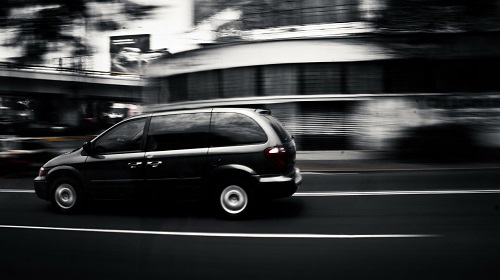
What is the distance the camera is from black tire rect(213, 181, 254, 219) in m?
7.19

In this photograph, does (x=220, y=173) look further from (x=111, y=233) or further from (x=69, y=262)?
(x=69, y=262)

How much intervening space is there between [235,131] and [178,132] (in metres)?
0.92

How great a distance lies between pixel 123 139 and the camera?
778 centimetres

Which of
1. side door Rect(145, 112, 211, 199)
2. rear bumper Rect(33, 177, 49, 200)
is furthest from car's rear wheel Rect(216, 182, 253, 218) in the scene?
rear bumper Rect(33, 177, 49, 200)

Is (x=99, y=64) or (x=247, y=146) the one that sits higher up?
(x=99, y=64)

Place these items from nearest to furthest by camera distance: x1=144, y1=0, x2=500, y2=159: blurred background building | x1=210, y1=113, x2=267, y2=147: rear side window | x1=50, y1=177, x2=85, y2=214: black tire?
x1=210, y1=113, x2=267, y2=147: rear side window, x1=50, y1=177, x2=85, y2=214: black tire, x1=144, y1=0, x2=500, y2=159: blurred background building

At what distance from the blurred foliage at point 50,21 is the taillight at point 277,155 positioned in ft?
13.7

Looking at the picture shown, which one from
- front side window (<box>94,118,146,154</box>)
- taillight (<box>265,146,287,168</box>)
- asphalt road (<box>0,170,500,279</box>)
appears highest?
front side window (<box>94,118,146,154</box>)

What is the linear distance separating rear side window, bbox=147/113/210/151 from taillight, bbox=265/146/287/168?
39.1 inches

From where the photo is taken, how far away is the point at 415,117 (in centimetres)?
1795

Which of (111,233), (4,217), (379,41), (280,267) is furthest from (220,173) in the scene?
(379,41)

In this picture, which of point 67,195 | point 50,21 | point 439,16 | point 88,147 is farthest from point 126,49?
point 439,16

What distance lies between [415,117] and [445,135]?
2731 millimetres

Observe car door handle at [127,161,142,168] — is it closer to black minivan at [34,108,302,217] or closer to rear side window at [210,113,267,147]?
black minivan at [34,108,302,217]
